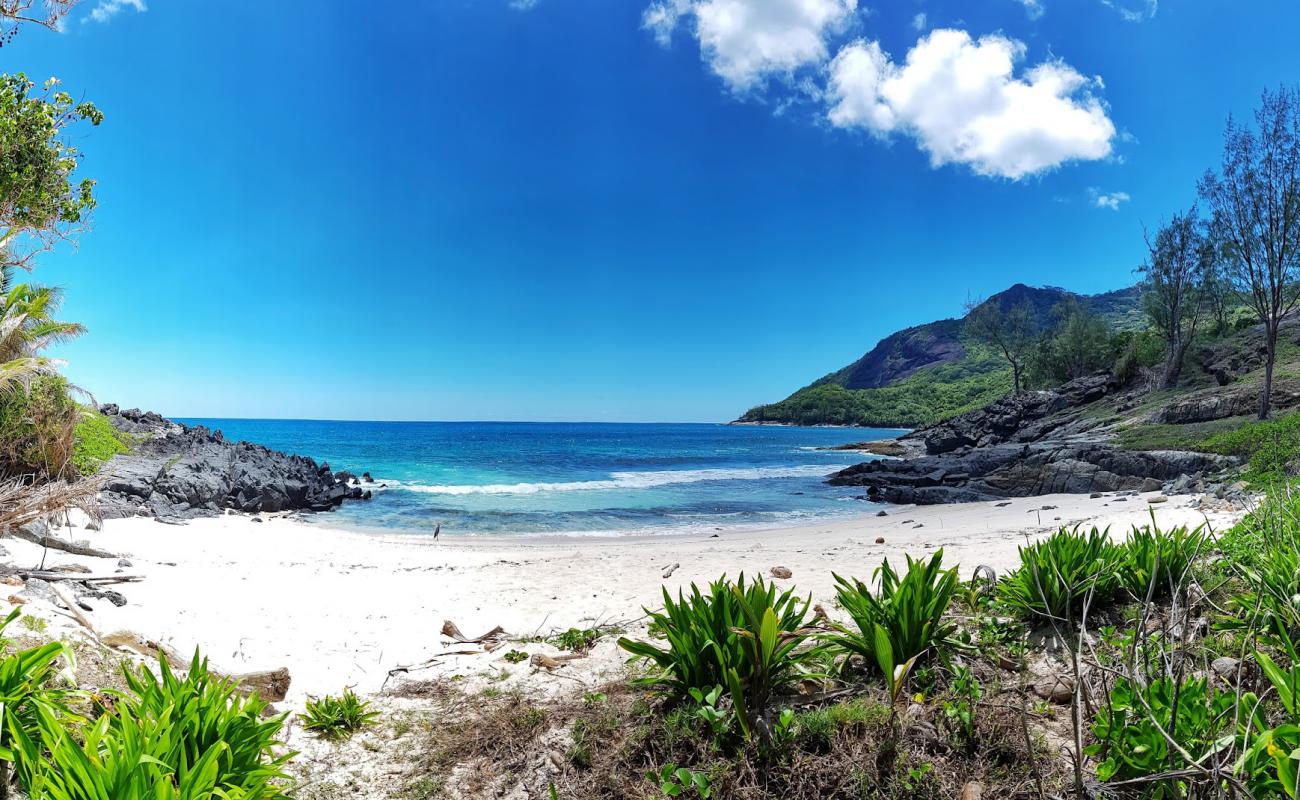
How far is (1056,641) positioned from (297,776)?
16.5 feet

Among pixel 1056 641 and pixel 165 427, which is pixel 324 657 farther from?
pixel 165 427

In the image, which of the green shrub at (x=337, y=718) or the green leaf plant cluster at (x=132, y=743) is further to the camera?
the green shrub at (x=337, y=718)

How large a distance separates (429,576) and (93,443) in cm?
1544

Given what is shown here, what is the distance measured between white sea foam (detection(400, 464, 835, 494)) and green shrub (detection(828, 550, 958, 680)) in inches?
1106

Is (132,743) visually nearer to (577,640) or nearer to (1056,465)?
(577,640)

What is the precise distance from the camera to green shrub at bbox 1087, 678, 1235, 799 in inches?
95.0

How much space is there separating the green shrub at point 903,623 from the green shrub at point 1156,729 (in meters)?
1.07

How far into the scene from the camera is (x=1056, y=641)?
4141 mm

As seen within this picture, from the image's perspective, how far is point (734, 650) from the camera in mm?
3666

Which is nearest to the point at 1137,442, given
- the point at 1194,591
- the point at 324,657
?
the point at 1194,591

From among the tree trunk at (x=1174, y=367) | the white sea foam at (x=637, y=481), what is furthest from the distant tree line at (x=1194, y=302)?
the white sea foam at (x=637, y=481)

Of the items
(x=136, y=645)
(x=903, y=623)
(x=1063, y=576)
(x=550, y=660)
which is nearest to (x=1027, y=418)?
(x=1063, y=576)

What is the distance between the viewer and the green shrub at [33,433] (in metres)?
12.1

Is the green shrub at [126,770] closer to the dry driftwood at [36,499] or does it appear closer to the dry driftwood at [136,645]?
the dry driftwood at [136,645]
